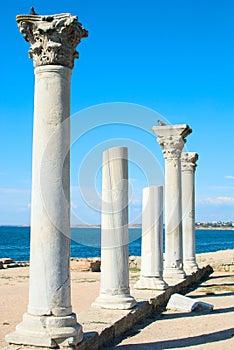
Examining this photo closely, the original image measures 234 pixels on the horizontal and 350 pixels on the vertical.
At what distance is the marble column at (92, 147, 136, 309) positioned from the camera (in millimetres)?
10531

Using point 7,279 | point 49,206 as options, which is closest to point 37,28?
point 49,206

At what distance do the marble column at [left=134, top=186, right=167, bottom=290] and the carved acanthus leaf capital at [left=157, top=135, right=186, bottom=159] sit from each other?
3.19m

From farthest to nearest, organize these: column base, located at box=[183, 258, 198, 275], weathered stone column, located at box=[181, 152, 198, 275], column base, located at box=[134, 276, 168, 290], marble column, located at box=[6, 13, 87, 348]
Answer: weathered stone column, located at box=[181, 152, 198, 275], column base, located at box=[183, 258, 198, 275], column base, located at box=[134, 276, 168, 290], marble column, located at box=[6, 13, 87, 348]

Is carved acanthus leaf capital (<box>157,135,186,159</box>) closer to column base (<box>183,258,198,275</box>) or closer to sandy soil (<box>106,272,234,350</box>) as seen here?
sandy soil (<box>106,272,234,350</box>)

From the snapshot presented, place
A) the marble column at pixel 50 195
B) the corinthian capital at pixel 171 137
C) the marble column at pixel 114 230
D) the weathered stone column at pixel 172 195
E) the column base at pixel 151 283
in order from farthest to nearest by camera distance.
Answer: the weathered stone column at pixel 172 195 → the corinthian capital at pixel 171 137 → the column base at pixel 151 283 → the marble column at pixel 114 230 → the marble column at pixel 50 195

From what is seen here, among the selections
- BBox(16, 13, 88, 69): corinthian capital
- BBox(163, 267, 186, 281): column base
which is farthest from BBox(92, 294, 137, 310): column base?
BBox(163, 267, 186, 281): column base

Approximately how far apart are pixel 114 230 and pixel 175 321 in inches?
112

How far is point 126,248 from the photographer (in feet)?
35.6

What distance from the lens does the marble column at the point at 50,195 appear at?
7371 millimetres

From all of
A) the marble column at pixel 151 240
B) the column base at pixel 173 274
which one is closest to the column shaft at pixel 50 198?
the marble column at pixel 151 240

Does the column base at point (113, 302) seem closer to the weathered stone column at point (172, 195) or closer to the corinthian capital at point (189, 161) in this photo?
the weathered stone column at point (172, 195)

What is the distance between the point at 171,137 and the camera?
1680 centimetres

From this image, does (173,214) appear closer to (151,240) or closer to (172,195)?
(172,195)

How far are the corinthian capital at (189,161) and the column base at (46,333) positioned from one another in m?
13.8
